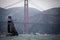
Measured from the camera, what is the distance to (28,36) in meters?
2.58

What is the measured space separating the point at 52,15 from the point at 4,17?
2.64 ft

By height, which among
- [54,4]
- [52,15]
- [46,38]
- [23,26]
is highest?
[54,4]

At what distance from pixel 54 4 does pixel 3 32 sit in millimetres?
966

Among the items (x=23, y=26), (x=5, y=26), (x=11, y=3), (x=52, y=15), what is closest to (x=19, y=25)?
(x=23, y=26)

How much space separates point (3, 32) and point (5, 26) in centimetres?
10

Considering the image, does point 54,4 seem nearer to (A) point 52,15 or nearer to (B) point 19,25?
(A) point 52,15

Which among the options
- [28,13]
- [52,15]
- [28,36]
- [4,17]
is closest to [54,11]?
[52,15]

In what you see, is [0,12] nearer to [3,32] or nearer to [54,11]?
[3,32]

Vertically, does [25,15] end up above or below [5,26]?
above

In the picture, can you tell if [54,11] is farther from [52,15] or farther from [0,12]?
[0,12]

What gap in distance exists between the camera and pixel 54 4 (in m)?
2.61

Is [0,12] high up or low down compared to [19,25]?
up

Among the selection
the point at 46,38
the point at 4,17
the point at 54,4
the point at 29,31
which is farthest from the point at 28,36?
the point at 54,4

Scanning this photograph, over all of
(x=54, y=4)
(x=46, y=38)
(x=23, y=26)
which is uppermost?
(x=54, y=4)
